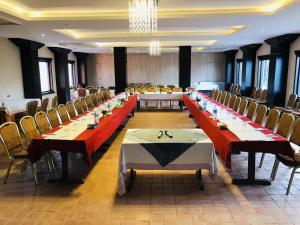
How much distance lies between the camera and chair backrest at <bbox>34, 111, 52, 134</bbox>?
477cm

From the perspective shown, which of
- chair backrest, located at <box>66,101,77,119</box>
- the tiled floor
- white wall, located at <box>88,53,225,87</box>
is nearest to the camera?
the tiled floor

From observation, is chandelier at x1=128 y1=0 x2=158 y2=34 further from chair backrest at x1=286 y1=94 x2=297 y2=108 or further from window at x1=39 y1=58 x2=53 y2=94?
window at x1=39 y1=58 x2=53 y2=94

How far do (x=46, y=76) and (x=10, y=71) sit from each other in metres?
3.46

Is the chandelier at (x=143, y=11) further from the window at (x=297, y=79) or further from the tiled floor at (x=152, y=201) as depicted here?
the window at (x=297, y=79)

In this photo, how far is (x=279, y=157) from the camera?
389cm

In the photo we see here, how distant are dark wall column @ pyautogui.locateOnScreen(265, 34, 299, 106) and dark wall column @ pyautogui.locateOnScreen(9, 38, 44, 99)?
28.9 ft

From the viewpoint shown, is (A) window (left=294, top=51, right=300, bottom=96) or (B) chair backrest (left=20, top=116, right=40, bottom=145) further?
(A) window (left=294, top=51, right=300, bottom=96)

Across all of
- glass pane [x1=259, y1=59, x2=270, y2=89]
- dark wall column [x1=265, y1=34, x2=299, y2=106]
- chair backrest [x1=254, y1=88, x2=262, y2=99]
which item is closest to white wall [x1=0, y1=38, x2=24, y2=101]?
dark wall column [x1=265, y1=34, x2=299, y2=106]

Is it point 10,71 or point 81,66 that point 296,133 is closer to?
point 10,71

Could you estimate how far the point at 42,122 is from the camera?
193 inches

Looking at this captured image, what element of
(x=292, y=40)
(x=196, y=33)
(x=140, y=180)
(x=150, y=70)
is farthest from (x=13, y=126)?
(x=150, y=70)

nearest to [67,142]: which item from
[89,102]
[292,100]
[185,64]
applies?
[89,102]

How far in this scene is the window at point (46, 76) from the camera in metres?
12.0

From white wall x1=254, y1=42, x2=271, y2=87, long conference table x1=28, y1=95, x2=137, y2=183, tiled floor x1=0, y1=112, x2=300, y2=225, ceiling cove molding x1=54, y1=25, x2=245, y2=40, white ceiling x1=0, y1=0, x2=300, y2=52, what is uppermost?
ceiling cove molding x1=54, y1=25, x2=245, y2=40
